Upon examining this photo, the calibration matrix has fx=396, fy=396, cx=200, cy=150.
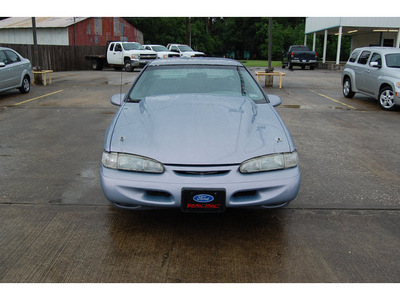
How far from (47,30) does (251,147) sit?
34839 millimetres

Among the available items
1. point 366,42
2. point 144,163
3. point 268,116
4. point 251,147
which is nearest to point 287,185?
point 251,147

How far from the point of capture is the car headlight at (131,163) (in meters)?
3.23

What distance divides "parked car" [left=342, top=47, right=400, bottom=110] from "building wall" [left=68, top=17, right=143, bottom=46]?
83.6ft

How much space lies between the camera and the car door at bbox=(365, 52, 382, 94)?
35.1ft

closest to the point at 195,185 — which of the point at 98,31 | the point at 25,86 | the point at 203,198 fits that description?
the point at 203,198

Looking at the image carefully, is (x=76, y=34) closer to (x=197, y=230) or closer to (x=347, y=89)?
(x=347, y=89)

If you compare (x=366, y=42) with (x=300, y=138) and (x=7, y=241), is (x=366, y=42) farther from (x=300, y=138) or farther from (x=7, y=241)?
(x=7, y=241)

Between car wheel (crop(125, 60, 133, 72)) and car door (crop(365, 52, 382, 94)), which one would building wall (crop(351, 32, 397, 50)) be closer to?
car wheel (crop(125, 60, 133, 72))

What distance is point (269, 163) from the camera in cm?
332

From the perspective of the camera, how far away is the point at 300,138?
7.33 meters

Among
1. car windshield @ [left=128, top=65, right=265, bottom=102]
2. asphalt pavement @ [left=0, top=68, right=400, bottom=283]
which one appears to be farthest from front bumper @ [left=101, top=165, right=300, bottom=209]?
car windshield @ [left=128, top=65, right=265, bottom=102]

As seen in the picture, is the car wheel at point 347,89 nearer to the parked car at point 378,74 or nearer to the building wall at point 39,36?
the parked car at point 378,74

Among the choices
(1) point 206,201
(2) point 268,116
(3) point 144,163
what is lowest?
(1) point 206,201

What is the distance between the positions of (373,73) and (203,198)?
947 cm
